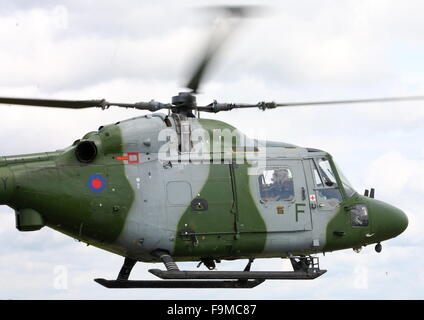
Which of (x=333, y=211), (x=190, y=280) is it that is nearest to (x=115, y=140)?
(x=190, y=280)

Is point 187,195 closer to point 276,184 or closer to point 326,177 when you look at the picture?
point 276,184

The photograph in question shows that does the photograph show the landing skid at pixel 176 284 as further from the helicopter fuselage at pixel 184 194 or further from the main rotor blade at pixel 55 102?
the main rotor blade at pixel 55 102

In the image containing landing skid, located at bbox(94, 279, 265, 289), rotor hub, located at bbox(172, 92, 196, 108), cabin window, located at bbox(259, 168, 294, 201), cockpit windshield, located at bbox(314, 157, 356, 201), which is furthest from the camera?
cockpit windshield, located at bbox(314, 157, 356, 201)

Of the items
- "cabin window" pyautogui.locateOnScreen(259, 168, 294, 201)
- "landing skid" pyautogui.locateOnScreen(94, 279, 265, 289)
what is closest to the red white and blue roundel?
"landing skid" pyautogui.locateOnScreen(94, 279, 265, 289)

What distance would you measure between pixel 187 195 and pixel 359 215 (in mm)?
4086

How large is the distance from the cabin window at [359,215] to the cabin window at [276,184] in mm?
1598

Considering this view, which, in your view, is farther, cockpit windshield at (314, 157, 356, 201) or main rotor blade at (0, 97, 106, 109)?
cockpit windshield at (314, 157, 356, 201)

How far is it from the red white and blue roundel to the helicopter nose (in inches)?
246

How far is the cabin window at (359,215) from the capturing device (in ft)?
65.4

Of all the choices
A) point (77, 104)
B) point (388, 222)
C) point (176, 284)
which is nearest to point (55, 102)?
point (77, 104)

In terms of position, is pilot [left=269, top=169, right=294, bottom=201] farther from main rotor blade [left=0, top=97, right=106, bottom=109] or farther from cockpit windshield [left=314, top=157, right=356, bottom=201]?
main rotor blade [left=0, top=97, right=106, bottom=109]

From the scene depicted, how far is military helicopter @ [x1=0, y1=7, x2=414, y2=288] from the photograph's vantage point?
1789 centimetres
